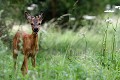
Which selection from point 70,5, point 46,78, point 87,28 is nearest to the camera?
point 46,78

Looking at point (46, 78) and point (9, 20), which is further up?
point (46, 78)

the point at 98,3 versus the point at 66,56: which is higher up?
the point at 66,56

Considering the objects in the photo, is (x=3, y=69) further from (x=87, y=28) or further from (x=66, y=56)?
(x=87, y=28)

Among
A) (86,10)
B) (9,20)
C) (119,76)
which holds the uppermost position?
(119,76)

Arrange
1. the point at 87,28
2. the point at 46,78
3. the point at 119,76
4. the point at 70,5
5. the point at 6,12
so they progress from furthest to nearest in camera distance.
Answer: the point at 70,5, the point at 87,28, the point at 6,12, the point at 119,76, the point at 46,78

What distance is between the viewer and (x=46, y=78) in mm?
8648

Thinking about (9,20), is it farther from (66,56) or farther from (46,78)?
(46,78)

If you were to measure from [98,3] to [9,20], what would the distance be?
27.5ft

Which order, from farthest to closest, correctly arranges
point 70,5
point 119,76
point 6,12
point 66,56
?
point 70,5 → point 6,12 → point 66,56 → point 119,76

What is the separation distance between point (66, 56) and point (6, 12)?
5.69 m

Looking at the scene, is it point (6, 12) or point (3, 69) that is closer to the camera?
point (3, 69)

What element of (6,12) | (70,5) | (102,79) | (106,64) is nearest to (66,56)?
(106,64)

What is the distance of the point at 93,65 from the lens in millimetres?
9422

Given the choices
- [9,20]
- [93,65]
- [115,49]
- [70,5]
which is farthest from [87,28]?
[93,65]
